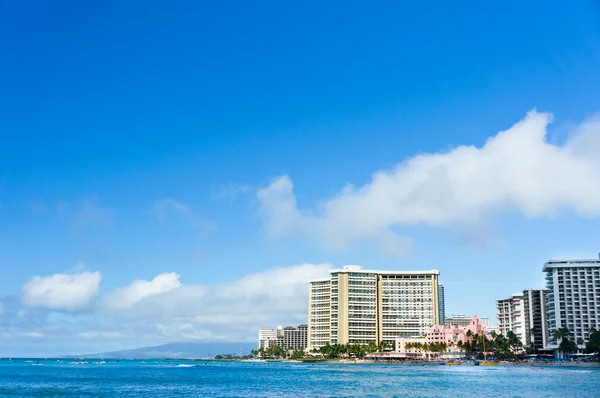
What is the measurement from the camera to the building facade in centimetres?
18862

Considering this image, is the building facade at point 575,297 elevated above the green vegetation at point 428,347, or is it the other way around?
the building facade at point 575,297

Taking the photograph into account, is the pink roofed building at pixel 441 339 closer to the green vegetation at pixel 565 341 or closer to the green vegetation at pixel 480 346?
the green vegetation at pixel 480 346

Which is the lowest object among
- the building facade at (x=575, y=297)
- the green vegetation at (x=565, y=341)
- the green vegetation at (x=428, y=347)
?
the green vegetation at (x=428, y=347)

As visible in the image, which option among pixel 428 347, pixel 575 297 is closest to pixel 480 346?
pixel 428 347

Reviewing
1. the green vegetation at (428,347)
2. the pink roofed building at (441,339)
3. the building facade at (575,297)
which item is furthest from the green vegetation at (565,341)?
the green vegetation at (428,347)

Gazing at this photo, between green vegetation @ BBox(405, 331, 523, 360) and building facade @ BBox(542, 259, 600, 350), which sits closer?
green vegetation @ BBox(405, 331, 523, 360)

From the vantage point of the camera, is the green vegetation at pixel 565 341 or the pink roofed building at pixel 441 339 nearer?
the green vegetation at pixel 565 341

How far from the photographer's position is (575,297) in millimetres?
190625

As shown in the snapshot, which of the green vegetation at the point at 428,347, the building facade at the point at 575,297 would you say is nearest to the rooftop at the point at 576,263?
the building facade at the point at 575,297

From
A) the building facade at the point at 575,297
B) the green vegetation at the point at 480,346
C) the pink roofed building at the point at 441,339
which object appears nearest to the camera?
the green vegetation at the point at 480,346

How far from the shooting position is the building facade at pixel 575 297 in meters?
189

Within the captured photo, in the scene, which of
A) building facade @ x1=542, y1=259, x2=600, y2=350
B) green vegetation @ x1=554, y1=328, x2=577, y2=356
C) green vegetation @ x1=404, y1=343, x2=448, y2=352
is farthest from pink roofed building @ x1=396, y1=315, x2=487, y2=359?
building facade @ x1=542, y1=259, x2=600, y2=350

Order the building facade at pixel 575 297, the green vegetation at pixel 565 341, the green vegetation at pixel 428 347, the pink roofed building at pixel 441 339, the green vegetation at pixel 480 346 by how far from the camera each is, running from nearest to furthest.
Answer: the green vegetation at pixel 565 341, the green vegetation at pixel 480 346, the green vegetation at pixel 428 347, the building facade at pixel 575 297, the pink roofed building at pixel 441 339

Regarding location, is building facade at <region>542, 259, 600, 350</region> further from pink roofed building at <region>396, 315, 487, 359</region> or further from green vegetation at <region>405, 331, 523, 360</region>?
pink roofed building at <region>396, 315, 487, 359</region>
